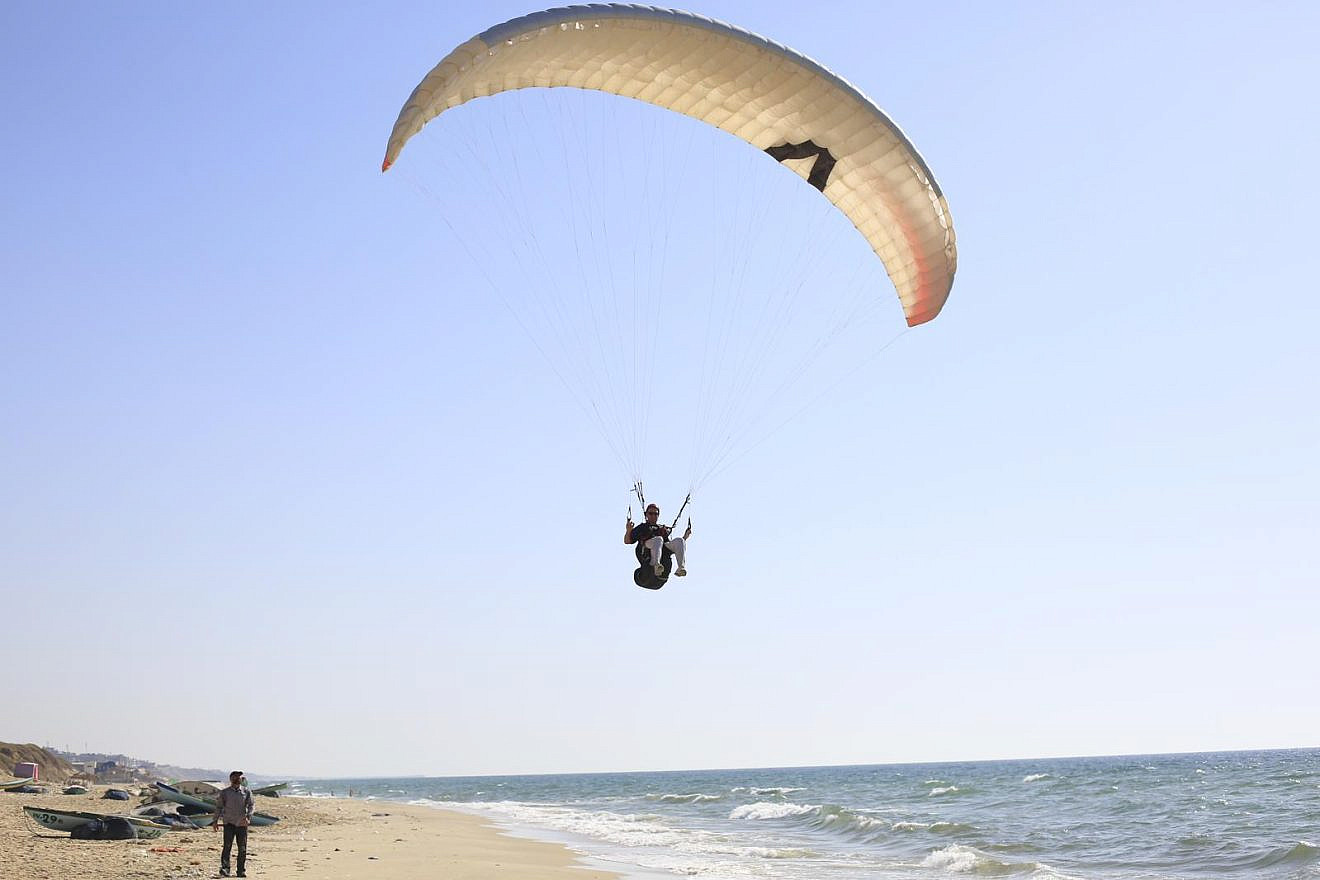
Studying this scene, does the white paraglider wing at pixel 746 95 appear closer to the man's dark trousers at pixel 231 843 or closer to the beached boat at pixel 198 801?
the man's dark trousers at pixel 231 843

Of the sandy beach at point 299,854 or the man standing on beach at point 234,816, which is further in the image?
the sandy beach at point 299,854

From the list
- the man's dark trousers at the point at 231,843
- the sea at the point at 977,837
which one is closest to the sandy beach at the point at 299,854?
the man's dark trousers at the point at 231,843

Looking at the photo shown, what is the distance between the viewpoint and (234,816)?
35.7ft

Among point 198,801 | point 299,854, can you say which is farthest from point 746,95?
point 198,801

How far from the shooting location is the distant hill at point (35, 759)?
40591 mm

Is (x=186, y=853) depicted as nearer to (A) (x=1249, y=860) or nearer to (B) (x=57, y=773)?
(A) (x=1249, y=860)

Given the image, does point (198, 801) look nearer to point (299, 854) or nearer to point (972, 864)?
point (299, 854)

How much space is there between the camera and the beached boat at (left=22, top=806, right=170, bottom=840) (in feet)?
45.4

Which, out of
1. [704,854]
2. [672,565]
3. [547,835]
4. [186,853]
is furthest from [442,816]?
[672,565]

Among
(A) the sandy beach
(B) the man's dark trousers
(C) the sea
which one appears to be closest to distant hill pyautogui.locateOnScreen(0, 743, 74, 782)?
(C) the sea

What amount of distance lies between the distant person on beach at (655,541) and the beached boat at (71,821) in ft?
24.8

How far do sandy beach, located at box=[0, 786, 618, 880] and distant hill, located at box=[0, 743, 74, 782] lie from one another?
21.3 meters

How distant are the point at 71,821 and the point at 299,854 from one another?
2.63 m

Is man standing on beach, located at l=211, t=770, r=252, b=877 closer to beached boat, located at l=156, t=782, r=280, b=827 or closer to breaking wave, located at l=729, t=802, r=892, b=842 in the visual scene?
beached boat, located at l=156, t=782, r=280, b=827
